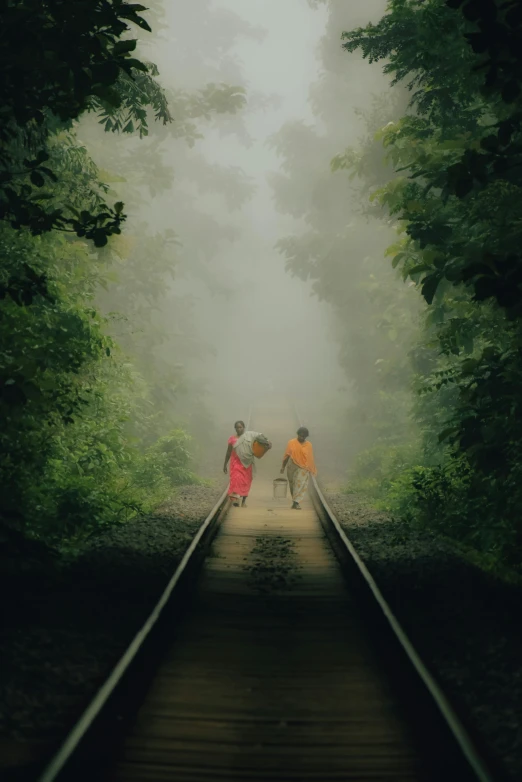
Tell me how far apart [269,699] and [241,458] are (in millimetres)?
10026

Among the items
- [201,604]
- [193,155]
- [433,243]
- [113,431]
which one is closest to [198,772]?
[201,604]

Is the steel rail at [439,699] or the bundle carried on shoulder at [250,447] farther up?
the bundle carried on shoulder at [250,447]

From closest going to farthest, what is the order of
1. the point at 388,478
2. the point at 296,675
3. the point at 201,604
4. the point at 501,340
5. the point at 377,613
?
the point at 296,675 → the point at 377,613 → the point at 201,604 → the point at 501,340 → the point at 388,478

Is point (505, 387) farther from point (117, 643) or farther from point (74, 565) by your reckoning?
point (74, 565)

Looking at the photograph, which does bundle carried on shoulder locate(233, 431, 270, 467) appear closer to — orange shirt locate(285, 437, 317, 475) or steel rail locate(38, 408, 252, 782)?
orange shirt locate(285, 437, 317, 475)

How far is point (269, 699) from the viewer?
15.8ft

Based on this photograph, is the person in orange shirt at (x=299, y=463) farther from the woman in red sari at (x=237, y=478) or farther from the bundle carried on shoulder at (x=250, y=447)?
the woman in red sari at (x=237, y=478)

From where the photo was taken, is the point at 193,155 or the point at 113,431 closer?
the point at 113,431

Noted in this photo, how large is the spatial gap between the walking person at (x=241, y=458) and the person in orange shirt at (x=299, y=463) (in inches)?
26.7

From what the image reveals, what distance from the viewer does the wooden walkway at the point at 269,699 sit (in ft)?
12.8

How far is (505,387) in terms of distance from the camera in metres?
7.48

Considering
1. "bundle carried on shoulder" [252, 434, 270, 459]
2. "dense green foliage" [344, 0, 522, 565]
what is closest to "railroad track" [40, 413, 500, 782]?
"dense green foliage" [344, 0, 522, 565]

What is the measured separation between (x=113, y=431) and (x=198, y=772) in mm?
10077

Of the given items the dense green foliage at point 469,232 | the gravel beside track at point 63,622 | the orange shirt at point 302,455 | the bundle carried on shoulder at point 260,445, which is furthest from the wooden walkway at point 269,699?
the orange shirt at point 302,455
